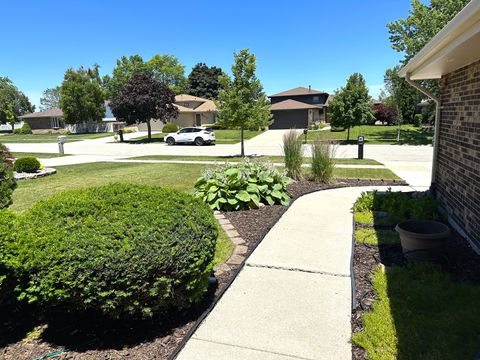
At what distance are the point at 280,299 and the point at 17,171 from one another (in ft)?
38.6

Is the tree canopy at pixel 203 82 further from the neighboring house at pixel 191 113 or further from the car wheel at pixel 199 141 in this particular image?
the car wheel at pixel 199 141

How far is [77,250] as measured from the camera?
248 centimetres

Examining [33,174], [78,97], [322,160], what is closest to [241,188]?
[322,160]

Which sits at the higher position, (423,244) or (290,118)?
(290,118)

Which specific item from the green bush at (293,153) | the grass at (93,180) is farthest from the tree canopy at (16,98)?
the green bush at (293,153)

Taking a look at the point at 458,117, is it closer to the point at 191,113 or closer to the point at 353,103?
the point at 353,103

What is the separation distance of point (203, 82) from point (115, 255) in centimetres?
6489

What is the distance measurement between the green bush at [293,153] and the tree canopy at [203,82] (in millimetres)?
56312

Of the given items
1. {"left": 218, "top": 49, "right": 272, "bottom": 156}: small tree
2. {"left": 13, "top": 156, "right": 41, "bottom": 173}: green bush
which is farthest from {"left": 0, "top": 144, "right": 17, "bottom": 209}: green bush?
{"left": 218, "top": 49, "right": 272, "bottom": 156}: small tree

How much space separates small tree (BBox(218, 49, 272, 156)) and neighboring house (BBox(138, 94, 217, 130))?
96.8ft

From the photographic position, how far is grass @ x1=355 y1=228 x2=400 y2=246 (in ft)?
15.7

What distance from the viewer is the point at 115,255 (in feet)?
8.10

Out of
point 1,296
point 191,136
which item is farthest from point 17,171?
point 191,136

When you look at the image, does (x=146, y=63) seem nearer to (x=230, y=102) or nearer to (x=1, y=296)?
(x=230, y=102)
